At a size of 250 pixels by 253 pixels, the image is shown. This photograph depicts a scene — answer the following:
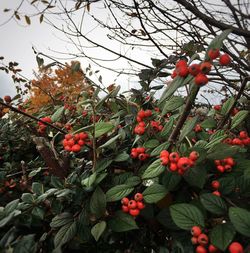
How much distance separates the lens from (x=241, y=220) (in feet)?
3.11

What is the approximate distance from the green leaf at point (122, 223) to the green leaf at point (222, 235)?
12.6 inches

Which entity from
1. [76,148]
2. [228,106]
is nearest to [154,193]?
[76,148]

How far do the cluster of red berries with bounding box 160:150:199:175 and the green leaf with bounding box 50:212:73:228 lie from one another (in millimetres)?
512

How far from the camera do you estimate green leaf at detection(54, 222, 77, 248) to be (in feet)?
3.62

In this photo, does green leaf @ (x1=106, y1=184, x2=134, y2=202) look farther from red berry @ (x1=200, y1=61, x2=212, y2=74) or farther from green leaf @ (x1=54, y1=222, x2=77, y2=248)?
red berry @ (x1=200, y1=61, x2=212, y2=74)

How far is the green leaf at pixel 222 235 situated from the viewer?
930 millimetres

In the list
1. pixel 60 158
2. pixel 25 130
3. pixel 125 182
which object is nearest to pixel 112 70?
pixel 25 130

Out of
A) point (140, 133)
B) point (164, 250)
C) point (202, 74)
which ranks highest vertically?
point (202, 74)

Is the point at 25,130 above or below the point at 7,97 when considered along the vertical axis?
below

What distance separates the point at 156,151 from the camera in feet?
3.93

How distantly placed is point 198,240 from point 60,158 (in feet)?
2.94

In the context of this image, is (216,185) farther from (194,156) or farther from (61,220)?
(61,220)

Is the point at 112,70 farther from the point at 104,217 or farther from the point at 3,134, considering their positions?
the point at 104,217

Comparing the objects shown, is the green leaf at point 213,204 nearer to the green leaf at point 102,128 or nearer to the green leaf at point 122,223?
the green leaf at point 122,223
